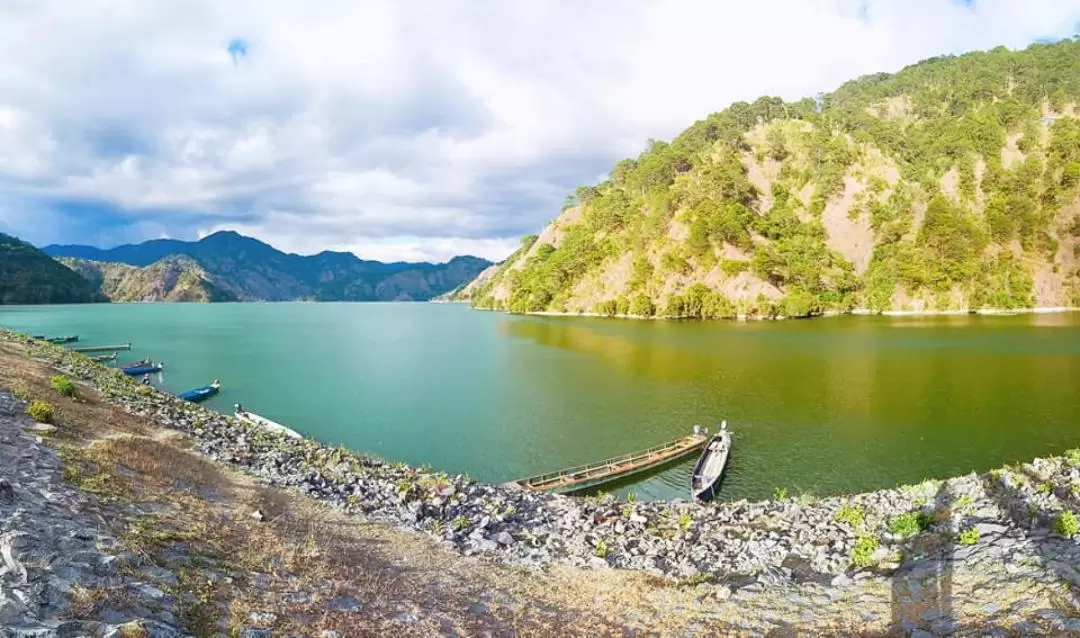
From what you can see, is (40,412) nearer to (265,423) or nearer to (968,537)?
(265,423)

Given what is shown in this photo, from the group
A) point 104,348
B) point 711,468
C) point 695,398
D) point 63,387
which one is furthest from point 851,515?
point 104,348

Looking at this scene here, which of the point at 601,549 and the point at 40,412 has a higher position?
the point at 40,412

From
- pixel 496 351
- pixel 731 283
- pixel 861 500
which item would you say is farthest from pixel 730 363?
pixel 731 283

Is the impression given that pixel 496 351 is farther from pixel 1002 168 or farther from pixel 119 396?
pixel 1002 168

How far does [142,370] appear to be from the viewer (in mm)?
65688

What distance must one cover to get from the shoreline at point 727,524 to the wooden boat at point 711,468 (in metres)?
6.46

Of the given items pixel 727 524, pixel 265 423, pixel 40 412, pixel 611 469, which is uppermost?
pixel 40 412

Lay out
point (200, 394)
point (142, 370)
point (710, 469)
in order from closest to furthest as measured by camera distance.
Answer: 1. point (710, 469)
2. point (200, 394)
3. point (142, 370)

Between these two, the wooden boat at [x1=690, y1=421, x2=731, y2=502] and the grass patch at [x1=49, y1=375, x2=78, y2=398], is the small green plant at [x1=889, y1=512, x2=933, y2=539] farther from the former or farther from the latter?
the grass patch at [x1=49, y1=375, x2=78, y2=398]

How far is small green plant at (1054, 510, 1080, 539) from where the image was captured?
13406 millimetres

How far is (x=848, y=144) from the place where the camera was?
604 feet

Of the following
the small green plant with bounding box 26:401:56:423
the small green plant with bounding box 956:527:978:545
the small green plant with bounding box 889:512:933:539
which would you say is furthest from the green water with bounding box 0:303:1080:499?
the small green plant with bounding box 26:401:56:423

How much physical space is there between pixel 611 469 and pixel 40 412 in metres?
25.8

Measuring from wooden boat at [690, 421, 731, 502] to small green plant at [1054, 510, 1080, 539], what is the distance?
15056mm
